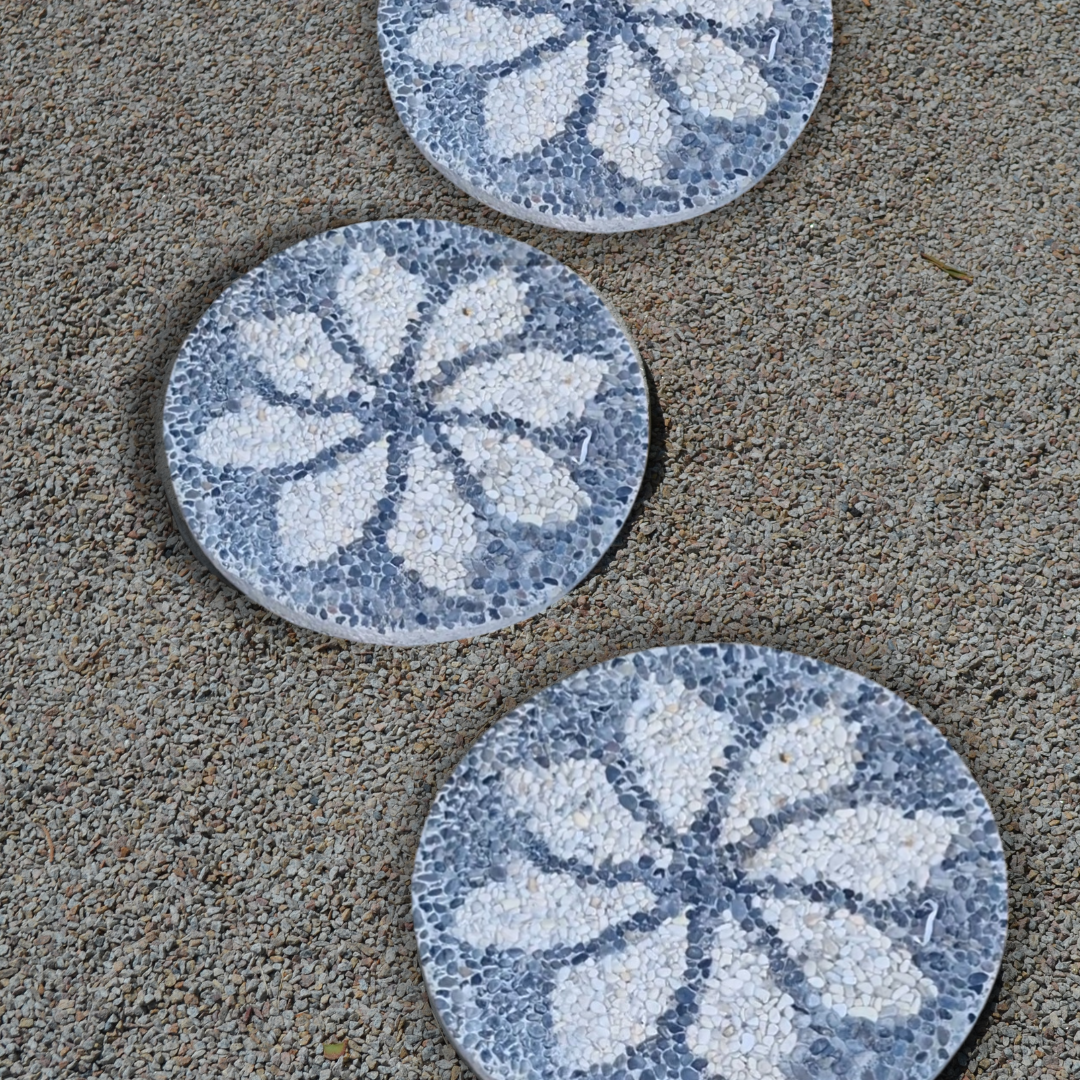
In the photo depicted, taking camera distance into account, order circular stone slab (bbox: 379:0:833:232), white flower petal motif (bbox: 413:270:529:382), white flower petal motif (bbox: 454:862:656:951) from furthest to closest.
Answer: circular stone slab (bbox: 379:0:833:232) < white flower petal motif (bbox: 413:270:529:382) < white flower petal motif (bbox: 454:862:656:951)

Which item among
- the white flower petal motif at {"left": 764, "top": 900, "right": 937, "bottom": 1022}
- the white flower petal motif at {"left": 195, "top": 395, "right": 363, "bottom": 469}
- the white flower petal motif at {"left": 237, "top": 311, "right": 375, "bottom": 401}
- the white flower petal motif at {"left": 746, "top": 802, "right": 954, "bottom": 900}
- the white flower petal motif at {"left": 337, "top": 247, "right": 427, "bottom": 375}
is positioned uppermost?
Result: the white flower petal motif at {"left": 337, "top": 247, "right": 427, "bottom": 375}

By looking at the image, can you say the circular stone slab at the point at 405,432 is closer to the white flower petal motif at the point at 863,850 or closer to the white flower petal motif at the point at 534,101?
the white flower petal motif at the point at 534,101

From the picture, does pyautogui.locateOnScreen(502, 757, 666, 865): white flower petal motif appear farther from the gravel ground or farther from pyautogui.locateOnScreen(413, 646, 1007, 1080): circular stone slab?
the gravel ground

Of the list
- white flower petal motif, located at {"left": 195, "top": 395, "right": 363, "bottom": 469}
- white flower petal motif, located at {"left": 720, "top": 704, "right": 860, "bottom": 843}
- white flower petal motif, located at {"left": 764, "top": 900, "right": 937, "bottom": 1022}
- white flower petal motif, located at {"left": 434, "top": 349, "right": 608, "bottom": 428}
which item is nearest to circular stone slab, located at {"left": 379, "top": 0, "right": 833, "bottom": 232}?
white flower petal motif, located at {"left": 434, "top": 349, "right": 608, "bottom": 428}

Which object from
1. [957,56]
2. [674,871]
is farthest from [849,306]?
[674,871]

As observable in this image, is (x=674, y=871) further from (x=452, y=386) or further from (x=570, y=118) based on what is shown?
(x=570, y=118)

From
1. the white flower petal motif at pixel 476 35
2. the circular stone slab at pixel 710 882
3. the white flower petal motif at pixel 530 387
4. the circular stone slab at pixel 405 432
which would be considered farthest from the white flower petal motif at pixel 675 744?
the white flower petal motif at pixel 476 35

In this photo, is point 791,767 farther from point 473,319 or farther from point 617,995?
point 473,319

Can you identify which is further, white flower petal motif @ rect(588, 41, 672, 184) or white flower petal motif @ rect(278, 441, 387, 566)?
white flower petal motif @ rect(588, 41, 672, 184)
